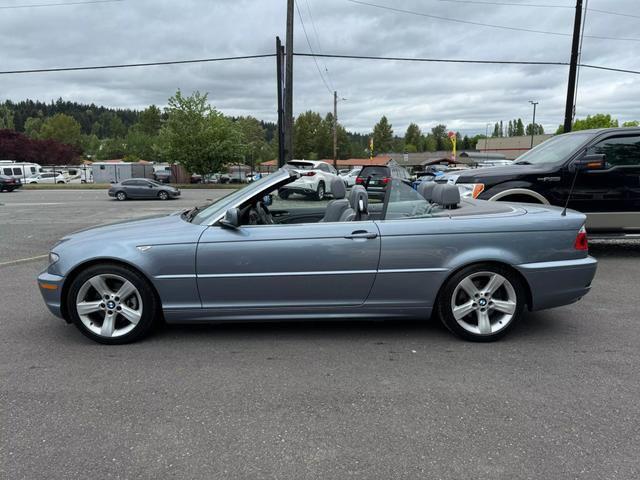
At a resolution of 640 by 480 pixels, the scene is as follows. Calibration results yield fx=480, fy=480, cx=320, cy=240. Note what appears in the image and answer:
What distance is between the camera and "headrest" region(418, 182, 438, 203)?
4.61 metres

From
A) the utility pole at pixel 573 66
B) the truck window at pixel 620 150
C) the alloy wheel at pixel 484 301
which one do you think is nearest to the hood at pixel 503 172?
the truck window at pixel 620 150

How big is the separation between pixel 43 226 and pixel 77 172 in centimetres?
5701

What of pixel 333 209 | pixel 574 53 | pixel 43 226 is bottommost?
pixel 43 226

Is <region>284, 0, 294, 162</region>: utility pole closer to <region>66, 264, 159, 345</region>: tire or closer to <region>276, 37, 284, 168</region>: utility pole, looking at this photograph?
<region>276, 37, 284, 168</region>: utility pole

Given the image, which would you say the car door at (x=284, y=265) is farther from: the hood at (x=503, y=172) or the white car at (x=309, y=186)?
the hood at (x=503, y=172)

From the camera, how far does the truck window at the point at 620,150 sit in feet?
23.3

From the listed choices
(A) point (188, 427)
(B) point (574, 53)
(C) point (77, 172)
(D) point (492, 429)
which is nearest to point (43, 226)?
(A) point (188, 427)

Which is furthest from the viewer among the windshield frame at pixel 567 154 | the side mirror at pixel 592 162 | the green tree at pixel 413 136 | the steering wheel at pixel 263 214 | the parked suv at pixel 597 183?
the green tree at pixel 413 136

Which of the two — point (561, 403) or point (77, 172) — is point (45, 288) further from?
point (77, 172)

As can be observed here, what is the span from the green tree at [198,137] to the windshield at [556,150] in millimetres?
39288

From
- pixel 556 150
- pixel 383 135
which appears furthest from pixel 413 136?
pixel 556 150

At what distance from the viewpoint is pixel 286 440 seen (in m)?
2.67

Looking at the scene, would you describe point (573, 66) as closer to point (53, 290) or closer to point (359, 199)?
point (359, 199)

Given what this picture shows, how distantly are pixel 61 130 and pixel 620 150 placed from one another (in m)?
123
